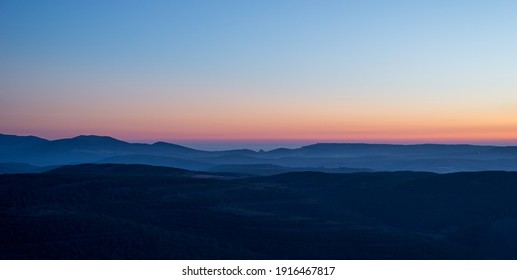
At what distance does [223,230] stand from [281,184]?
26.9 m

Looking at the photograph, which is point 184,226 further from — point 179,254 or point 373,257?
point 373,257

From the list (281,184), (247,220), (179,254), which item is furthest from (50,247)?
(281,184)

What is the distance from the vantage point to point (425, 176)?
5853cm

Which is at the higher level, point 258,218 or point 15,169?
point 258,218

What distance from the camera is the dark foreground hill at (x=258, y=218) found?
90.1 feet

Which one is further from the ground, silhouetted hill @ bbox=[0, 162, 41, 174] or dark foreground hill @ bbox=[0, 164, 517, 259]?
dark foreground hill @ bbox=[0, 164, 517, 259]

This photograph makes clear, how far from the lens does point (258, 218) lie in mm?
36625

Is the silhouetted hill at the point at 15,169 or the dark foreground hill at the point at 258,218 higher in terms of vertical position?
the dark foreground hill at the point at 258,218

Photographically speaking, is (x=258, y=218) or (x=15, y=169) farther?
(x=15, y=169)

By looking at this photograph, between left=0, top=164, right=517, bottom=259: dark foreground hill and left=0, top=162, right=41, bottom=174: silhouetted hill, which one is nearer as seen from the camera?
left=0, top=164, right=517, bottom=259: dark foreground hill

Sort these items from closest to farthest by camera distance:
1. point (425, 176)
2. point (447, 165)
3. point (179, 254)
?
point (179, 254), point (425, 176), point (447, 165)

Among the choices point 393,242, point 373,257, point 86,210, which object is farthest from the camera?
point 86,210

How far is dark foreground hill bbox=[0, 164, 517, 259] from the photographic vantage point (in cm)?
2747

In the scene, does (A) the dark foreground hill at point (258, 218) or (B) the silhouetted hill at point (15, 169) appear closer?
(A) the dark foreground hill at point (258, 218)
